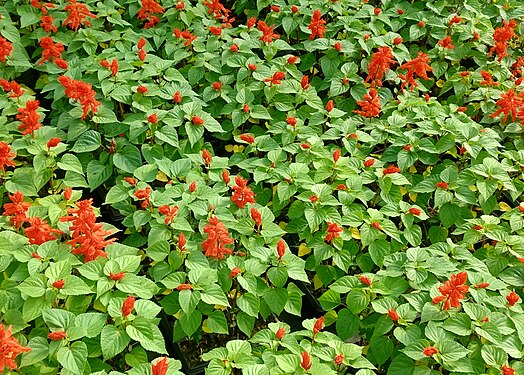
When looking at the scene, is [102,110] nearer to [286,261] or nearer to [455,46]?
[286,261]

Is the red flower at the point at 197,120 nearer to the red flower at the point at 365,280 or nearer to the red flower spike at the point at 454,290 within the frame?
the red flower at the point at 365,280

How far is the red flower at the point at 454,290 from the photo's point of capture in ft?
7.05

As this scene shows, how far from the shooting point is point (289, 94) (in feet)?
11.0

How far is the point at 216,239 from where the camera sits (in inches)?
90.3

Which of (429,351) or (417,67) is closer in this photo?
(429,351)

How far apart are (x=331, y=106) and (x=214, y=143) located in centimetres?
73

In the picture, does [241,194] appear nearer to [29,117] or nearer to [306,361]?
[306,361]

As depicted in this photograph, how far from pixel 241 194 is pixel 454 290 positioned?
90 centimetres

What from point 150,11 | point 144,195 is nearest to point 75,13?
point 150,11

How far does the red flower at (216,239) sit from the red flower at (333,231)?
42 centimetres

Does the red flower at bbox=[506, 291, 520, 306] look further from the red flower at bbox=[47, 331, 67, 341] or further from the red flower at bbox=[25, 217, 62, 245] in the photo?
the red flower at bbox=[25, 217, 62, 245]

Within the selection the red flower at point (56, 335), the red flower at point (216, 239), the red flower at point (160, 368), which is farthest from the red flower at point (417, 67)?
the red flower at point (56, 335)

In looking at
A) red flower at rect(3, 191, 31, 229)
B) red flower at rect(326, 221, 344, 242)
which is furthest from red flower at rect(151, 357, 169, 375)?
red flower at rect(326, 221, 344, 242)

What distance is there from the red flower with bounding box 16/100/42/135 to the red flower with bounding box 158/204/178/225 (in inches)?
28.0
